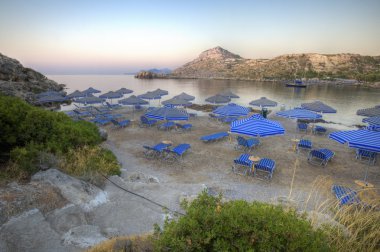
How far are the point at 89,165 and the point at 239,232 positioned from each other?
216 inches

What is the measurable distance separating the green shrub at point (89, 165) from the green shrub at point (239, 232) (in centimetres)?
446

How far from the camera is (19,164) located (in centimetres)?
539

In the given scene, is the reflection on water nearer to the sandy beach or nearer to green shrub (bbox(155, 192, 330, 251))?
the sandy beach

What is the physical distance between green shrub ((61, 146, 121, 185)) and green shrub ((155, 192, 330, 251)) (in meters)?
4.46

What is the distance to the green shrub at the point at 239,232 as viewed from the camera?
225cm

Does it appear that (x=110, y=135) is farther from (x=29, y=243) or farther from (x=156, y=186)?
(x=29, y=243)

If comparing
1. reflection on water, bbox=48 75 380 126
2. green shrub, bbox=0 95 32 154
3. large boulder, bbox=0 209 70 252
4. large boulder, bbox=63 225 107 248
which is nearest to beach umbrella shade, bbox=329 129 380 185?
large boulder, bbox=63 225 107 248

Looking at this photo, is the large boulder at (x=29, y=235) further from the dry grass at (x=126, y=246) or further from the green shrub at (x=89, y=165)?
the green shrub at (x=89, y=165)

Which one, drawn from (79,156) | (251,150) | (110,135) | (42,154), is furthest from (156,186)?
(110,135)

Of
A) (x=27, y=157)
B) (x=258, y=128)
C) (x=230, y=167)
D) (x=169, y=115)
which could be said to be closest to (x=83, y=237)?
(x=27, y=157)

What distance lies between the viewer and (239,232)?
7.66 ft

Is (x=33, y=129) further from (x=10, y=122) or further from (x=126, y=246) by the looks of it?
(x=126, y=246)

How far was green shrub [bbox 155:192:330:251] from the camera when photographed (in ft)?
7.39

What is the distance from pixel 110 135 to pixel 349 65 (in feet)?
405
